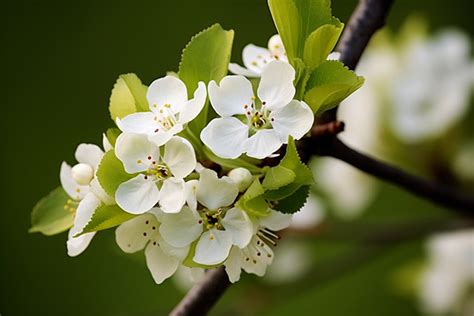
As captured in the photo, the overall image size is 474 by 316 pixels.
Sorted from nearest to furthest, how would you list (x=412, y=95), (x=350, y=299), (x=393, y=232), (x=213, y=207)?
(x=213, y=207) → (x=393, y=232) → (x=412, y=95) → (x=350, y=299)

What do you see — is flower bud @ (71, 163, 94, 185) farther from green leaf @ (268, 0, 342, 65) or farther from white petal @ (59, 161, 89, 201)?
green leaf @ (268, 0, 342, 65)

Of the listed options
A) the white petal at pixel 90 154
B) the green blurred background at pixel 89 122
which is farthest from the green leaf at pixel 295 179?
the green blurred background at pixel 89 122

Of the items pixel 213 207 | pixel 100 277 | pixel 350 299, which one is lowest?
pixel 350 299

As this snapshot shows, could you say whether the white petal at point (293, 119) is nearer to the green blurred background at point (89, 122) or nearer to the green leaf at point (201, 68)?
the green leaf at point (201, 68)

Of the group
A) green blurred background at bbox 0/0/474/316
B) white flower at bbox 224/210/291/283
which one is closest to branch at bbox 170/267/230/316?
white flower at bbox 224/210/291/283

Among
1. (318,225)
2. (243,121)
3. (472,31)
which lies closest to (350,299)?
(472,31)

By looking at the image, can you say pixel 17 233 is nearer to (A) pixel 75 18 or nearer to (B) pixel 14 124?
(B) pixel 14 124
